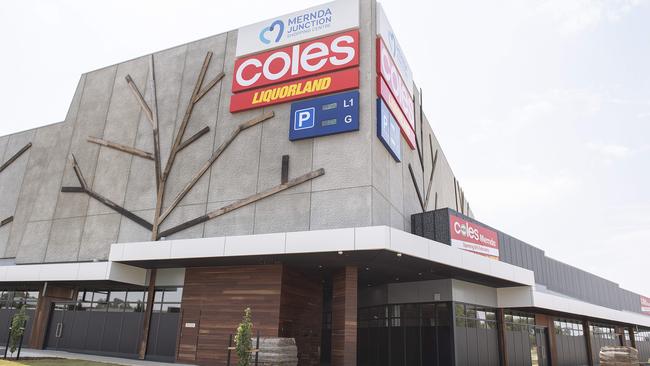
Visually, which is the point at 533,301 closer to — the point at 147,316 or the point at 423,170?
the point at 423,170

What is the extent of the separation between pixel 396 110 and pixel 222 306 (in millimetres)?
13580

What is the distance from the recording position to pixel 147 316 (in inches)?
922

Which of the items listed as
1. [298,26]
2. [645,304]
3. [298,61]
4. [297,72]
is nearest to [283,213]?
[297,72]

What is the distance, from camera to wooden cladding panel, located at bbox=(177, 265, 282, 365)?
20734mm

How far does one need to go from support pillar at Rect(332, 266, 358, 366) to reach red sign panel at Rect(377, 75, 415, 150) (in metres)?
8.56

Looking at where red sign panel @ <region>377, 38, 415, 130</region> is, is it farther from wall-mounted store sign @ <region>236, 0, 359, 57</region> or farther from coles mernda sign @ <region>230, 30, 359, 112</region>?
wall-mounted store sign @ <region>236, 0, 359, 57</region>

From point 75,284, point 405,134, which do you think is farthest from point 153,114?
point 405,134

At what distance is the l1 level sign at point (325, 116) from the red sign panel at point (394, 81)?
2.62 m

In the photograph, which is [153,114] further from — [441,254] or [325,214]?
[441,254]

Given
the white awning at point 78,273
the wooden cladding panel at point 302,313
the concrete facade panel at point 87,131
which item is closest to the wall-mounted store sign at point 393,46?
the wooden cladding panel at point 302,313

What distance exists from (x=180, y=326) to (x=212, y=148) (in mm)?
9183

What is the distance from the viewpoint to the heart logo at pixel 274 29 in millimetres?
24984

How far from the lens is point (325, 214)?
20625 millimetres

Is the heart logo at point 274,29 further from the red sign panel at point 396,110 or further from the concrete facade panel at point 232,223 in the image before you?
the concrete facade panel at point 232,223
